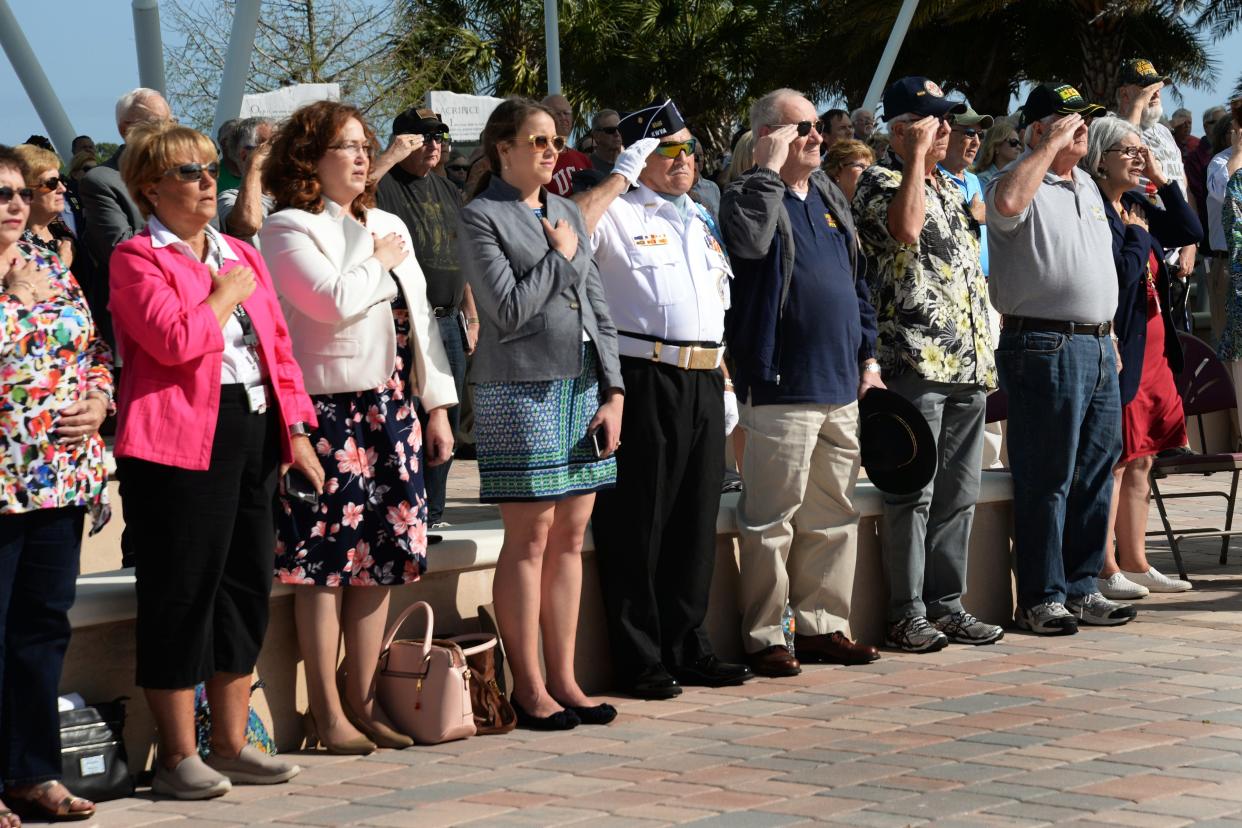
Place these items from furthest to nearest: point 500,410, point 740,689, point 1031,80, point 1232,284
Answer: point 1031,80
point 1232,284
point 740,689
point 500,410

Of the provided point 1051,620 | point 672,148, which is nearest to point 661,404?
point 672,148

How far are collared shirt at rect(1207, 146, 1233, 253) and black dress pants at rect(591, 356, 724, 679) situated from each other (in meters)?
7.51

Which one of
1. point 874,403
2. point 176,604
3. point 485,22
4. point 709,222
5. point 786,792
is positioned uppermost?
point 485,22

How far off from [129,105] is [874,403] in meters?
3.44

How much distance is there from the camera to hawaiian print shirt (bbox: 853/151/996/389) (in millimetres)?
7285

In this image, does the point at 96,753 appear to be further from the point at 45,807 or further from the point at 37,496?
the point at 37,496

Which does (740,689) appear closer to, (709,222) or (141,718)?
(709,222)

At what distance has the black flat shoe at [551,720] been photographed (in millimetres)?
6074

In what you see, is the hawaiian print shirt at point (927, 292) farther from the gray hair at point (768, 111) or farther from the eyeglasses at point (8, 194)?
the eyeglasses at point (8, 194)

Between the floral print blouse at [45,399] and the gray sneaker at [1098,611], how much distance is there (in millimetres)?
4394

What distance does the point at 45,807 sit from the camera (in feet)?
16.4

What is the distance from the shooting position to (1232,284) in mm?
8781

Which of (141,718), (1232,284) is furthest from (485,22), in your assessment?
(141,718)

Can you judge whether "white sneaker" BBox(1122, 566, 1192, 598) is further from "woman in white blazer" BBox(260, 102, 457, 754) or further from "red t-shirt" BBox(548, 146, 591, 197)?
"woman in white blazer" BBox(260, 102, 457, 754)
